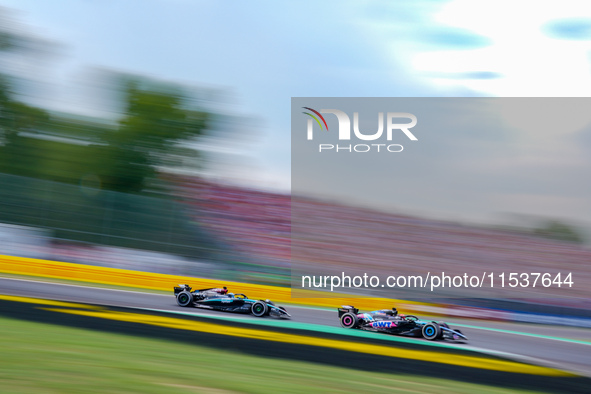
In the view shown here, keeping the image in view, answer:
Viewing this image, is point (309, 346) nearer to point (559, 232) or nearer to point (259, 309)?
point (259, 309)

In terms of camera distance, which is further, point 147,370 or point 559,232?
point 559,232

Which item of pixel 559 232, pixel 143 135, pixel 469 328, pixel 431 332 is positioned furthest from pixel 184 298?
pixel 559 232

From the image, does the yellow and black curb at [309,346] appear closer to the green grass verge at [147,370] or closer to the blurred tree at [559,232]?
the green grass verge at [147,370]

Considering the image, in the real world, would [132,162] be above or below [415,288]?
above

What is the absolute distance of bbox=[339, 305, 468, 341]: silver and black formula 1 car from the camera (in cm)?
759

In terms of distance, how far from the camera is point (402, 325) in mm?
7664

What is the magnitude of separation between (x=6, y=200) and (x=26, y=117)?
3711 millimetres

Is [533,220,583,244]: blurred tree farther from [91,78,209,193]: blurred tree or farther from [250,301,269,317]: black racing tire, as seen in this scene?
[91,78,209,193]: blurred tree

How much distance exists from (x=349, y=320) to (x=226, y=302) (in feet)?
6.84

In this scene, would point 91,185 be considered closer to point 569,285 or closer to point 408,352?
point 408,352

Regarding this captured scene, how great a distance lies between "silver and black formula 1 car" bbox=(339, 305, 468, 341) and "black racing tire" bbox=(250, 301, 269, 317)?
4.39ft

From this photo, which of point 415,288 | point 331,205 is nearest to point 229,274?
point 331,205

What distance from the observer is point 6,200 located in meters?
12.2

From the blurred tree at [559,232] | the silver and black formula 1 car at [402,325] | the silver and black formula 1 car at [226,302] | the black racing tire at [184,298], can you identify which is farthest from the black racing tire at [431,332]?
the blurred tree at [559,232]
